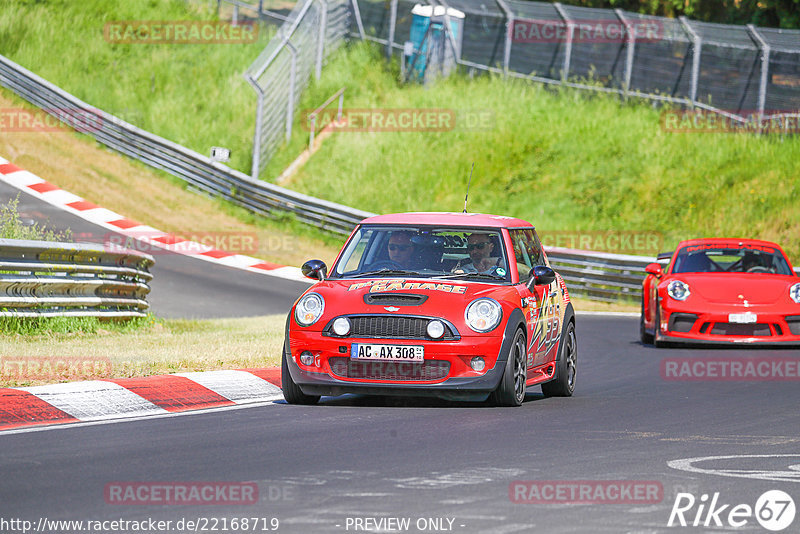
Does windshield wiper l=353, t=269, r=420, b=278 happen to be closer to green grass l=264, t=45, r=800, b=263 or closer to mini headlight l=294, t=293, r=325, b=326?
mini headlight l=294, t=293, r=325, b=326

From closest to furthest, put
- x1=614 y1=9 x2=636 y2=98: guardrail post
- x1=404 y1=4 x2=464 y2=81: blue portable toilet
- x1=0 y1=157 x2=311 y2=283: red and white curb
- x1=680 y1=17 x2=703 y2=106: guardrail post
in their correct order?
x1=0 y1=157 x2=311 y2=283: red and white curb, x1=680 y1=17 x2=703 y2=106: guardrail post, x1=614 y1=9 x2=636 y2=98: guardrail post, x1=404 y1=4 x2=464 y2=81: blue portable toilet

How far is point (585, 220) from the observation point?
3138cm

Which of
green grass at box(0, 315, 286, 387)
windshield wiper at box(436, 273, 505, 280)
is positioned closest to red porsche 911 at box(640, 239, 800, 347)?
green grass at box(0, 315, 286, 387)

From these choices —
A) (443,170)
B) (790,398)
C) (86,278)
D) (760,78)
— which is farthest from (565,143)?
(790,398)

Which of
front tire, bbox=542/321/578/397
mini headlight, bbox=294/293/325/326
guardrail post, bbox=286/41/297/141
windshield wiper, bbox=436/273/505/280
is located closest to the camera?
mini headlight, bbox=294/293/325/326

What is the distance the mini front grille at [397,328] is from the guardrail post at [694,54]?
925 inches

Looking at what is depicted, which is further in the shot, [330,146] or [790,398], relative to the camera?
[330,146]

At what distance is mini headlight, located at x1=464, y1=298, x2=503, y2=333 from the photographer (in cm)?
999

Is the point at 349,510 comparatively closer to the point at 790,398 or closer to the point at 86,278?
A: the point at 790,398

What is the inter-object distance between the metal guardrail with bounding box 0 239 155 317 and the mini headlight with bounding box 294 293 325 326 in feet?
15.5

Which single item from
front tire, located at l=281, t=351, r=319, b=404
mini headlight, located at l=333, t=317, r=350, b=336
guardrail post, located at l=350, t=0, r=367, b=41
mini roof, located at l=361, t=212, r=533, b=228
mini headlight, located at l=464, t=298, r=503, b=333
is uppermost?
guardrail post, located at l=350, t=0, r=367, b=41

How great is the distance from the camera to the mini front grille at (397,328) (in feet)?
32.7

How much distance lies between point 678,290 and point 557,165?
1754 centimetres

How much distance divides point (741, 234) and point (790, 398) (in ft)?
60.2
